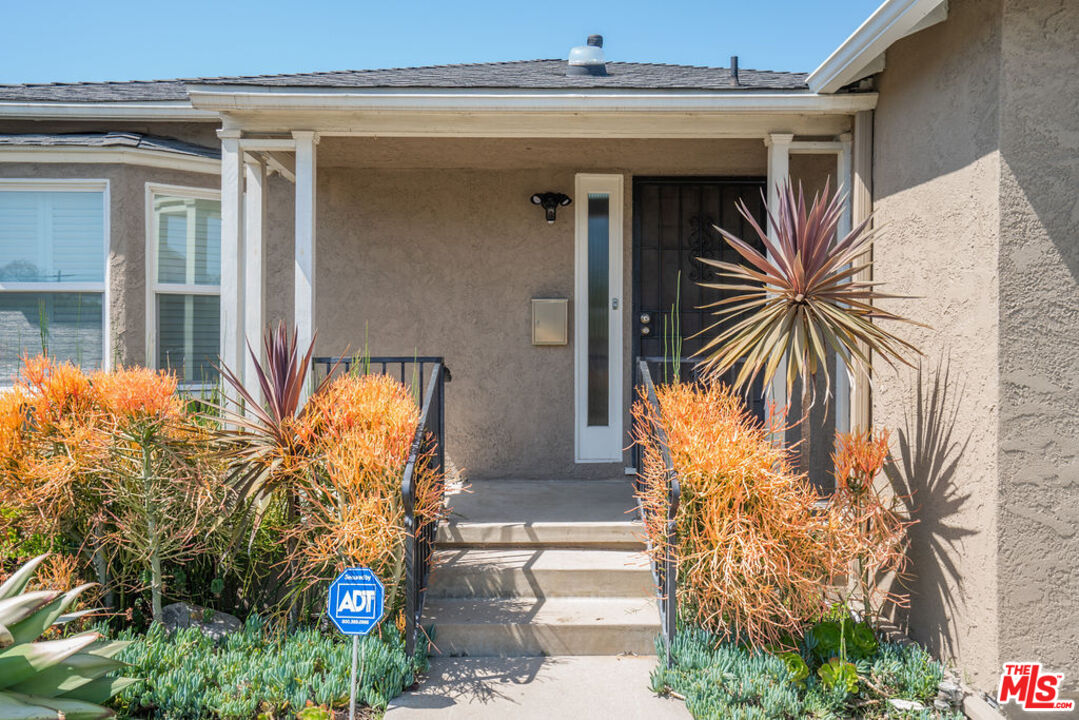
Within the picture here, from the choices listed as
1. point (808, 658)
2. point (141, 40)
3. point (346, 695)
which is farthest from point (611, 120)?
point (141, 40)

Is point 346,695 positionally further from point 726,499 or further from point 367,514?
point 726,499

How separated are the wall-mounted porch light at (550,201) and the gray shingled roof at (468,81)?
860 mm

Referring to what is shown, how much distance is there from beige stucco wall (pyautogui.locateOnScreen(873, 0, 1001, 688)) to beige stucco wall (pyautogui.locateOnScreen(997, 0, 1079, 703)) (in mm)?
61

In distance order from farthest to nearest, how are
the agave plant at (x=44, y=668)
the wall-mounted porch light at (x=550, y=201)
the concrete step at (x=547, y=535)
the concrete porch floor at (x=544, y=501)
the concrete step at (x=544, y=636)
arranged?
the wall-mounted porch light at (x=550, y=201) → the concrete porch floor at (x=544, y=501) → the concrete step at (x=547, y=535) → the concrete step at (x=544, y=636) → the agave plant at (x=44, y=668)

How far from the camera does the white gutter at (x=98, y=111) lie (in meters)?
6.65

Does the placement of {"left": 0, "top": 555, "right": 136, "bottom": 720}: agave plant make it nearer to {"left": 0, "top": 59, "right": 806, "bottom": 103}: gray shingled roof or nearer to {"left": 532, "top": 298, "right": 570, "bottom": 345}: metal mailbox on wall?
{"left": 0, "top": 59, "right": 806, "bottom": 103}: gray shingled roof

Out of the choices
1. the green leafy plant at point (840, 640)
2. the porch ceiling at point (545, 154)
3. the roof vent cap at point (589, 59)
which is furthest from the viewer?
the roof vent cap at point (589, 59)

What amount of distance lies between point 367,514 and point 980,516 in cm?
272

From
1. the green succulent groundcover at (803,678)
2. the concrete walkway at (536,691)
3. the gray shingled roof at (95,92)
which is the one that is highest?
the gray shingled roof at (95,92)

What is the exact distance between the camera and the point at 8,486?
3.81m

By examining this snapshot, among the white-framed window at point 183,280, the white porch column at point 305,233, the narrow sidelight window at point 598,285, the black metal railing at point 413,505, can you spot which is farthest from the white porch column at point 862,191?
the white-framed window at point 183,280

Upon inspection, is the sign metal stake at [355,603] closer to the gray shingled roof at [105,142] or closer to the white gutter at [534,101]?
the white gutter at [534,101]

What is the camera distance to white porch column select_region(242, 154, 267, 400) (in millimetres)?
4895

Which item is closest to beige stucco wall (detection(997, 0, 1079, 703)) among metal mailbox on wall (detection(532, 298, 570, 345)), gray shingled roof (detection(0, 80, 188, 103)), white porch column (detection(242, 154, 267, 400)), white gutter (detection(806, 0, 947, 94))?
white gutter (detection(806, 0, 947, 94))
